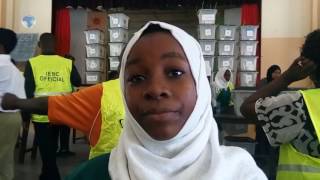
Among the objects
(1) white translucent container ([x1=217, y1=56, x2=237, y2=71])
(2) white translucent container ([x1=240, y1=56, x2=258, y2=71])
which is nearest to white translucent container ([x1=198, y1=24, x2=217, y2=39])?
(1) white translucent container ([x1=217, y1=56, x2=237, y2=71])

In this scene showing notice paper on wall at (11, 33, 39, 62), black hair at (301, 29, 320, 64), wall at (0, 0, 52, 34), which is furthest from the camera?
→ wall at (0, 0, 52, 34)

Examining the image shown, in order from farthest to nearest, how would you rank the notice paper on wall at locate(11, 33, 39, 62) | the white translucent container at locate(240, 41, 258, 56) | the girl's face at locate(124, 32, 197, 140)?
the notice paper on wall at locate(11, 33, 39, 62)
the white translucent container at locate(240, 41, 258, 56)
the girl's face at locate(124, 32, 197, 140)

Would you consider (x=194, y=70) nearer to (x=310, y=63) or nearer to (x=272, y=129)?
(x=272, y=129)

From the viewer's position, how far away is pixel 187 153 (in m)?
0.83

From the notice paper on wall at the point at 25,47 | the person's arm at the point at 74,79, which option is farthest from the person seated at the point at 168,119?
the notice paper on wall at the point at 25,47

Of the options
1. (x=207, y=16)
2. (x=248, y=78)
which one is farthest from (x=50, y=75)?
(x=248, y=78)

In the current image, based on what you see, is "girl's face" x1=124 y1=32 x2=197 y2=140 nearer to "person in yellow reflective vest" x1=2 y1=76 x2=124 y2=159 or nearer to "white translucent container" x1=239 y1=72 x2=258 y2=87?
"person in yellow reflective vest" x1=2 y1=76 x2=124 y2=159

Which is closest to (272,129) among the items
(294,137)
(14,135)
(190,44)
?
(294,137)

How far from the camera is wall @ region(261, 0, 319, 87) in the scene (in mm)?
7340

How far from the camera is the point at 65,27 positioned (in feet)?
27.0

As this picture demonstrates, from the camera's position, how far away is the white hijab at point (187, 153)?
2.68 feet

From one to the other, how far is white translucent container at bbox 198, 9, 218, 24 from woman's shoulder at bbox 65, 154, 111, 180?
6.24m

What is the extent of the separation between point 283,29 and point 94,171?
7.00m

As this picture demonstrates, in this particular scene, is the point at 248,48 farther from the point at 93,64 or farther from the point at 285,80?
the point at 285,80
